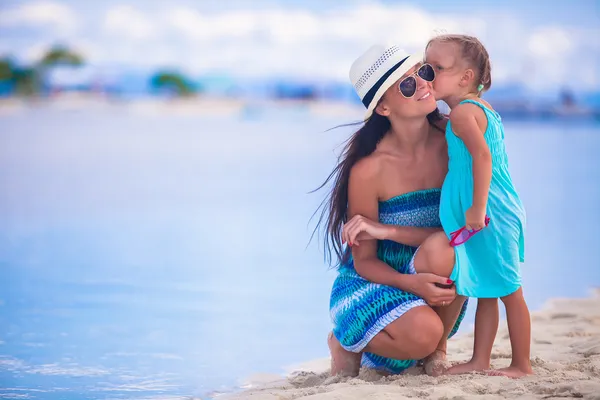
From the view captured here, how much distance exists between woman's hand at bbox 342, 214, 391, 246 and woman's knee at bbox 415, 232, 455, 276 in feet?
0.44

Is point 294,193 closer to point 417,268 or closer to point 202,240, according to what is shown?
point 202,240

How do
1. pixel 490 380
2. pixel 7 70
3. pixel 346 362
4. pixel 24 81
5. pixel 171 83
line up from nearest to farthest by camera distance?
1. pixel 490 380
2. pixel 346 362
3. pixel 7 70
4. pixel 24 81
5. pixel 171 83

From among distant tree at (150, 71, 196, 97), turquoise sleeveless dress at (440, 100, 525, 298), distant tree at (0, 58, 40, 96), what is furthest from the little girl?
distant tree at (150, 71, 196, 97)

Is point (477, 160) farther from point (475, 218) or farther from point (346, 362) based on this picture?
point (346, 362)

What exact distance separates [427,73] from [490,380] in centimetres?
92

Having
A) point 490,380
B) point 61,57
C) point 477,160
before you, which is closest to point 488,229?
point 477,160

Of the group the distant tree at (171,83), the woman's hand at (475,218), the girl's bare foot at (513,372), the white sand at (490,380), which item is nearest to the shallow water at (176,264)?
the white sand at (490,380)

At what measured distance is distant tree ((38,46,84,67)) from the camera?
35.1m

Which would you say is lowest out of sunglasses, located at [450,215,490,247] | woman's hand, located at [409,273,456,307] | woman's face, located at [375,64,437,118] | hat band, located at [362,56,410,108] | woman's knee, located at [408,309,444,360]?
woman's knee, located at [408,309,444,360]

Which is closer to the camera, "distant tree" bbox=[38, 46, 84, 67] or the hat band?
the hat band

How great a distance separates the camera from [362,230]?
276 cm

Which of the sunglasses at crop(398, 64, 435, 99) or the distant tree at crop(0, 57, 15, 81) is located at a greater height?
the distant tree at crop(0, 57, 15, 81)

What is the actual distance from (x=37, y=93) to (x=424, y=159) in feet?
102

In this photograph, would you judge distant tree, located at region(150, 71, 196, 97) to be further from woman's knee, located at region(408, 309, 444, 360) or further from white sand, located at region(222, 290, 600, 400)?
woman's knee, located at region(408, 309, 444, 360)
